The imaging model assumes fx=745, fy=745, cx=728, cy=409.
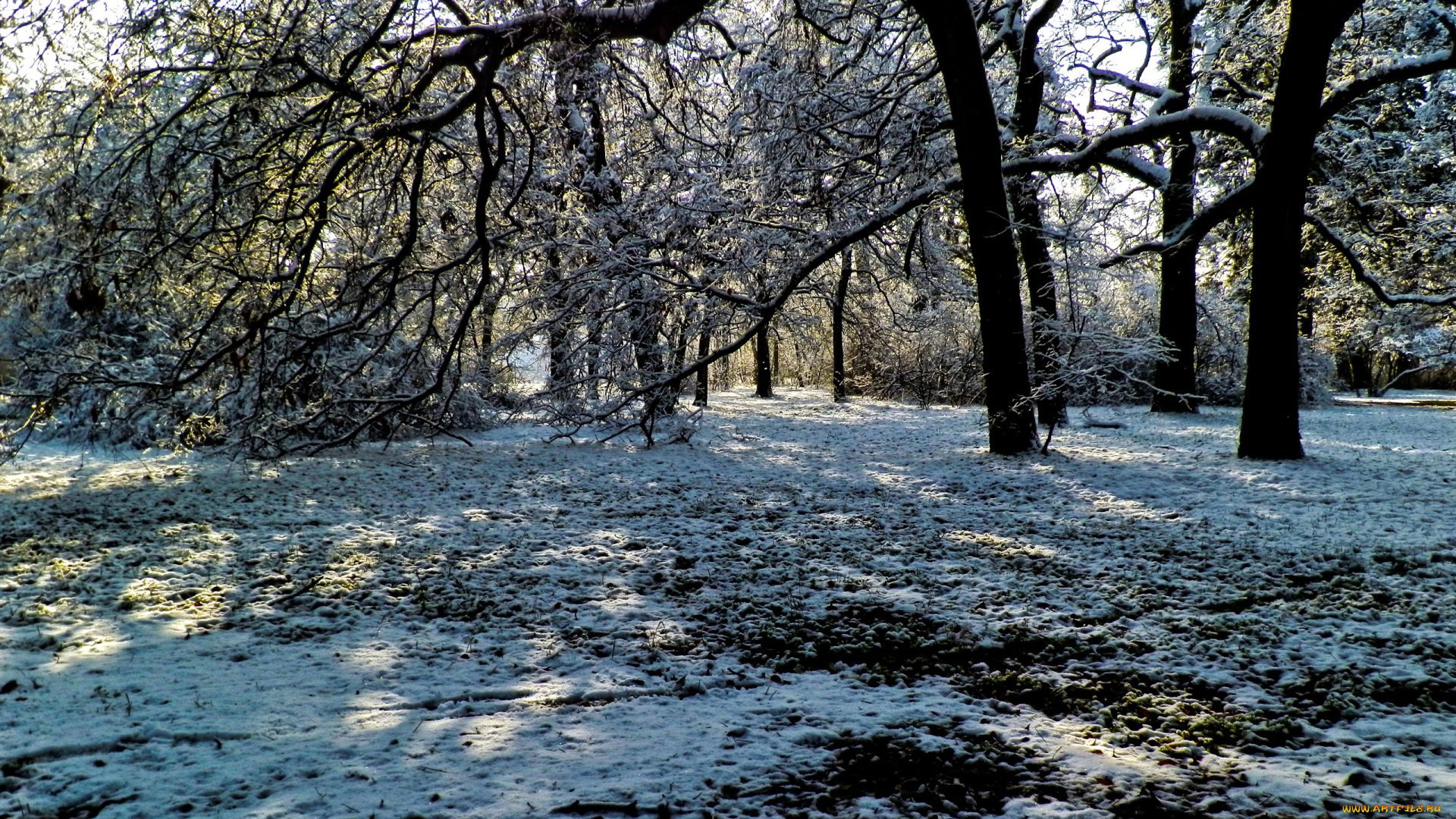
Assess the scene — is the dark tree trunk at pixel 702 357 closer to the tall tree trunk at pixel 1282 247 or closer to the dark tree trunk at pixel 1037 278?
the dark tree trunk at pixel 1037 278

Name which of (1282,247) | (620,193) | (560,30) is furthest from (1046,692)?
(620,193)

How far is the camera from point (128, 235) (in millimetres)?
6531

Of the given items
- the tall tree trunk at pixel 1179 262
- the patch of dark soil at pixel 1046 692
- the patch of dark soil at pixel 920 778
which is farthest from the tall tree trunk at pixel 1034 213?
the patch of dark soil at pixel 920 778

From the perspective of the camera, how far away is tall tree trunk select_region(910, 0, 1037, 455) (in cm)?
718

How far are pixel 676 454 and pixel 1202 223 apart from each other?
6693mm

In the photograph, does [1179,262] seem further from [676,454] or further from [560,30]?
[560,30]

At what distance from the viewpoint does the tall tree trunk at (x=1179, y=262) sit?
10.8 meters

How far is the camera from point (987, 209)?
25.2 feet

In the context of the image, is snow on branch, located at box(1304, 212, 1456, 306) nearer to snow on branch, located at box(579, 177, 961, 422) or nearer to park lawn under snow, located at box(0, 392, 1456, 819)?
park lawn under snow, located at box(0, 392, 1456, 819)

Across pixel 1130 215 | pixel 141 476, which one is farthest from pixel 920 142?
pixel 141 476

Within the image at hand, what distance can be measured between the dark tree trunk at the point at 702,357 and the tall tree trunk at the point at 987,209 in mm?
3061

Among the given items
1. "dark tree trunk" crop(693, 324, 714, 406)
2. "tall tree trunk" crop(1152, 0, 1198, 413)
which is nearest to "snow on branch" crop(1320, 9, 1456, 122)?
"tall tree trunk" crop(1152, 0, 1198, 413)

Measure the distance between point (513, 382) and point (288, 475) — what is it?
180 inches

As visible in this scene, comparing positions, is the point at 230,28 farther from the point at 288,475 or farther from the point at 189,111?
the point at 288,475
